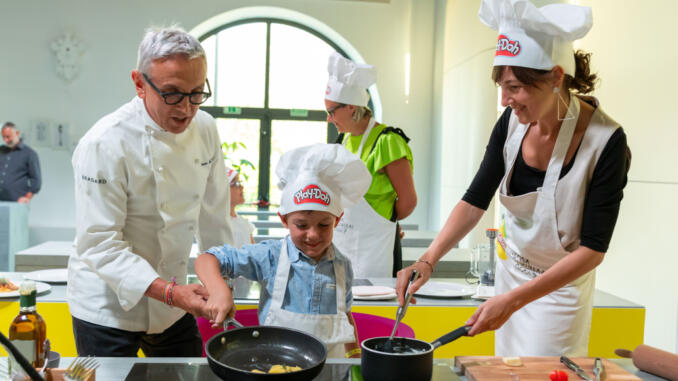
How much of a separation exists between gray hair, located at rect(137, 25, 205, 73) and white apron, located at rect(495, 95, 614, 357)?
35.8 inches

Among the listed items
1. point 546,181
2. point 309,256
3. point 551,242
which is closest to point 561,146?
point 546,181

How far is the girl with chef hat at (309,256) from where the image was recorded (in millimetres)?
1564

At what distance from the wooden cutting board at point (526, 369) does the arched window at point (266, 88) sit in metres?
6.79

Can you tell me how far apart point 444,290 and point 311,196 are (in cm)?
96

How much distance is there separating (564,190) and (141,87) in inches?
43.3

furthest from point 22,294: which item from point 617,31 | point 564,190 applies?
point 617,31

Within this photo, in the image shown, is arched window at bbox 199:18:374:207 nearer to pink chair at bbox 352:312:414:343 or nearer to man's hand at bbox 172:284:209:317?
pink chair at bbox 352:312:414:343

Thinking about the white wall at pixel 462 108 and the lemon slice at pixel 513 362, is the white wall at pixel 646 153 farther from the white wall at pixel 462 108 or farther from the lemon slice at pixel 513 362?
the lemon slice at pixel 513 362

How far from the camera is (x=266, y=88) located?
7.99 meters

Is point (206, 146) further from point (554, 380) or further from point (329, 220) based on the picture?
point (554, 380)

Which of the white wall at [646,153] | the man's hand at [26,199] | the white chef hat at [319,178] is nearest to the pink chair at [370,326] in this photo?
the white chef hat at [319,178]

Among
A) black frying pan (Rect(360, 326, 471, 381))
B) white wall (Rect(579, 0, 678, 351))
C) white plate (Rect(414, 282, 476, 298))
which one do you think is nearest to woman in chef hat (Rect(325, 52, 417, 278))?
white plate (Rect(414, 282, 476, 298))

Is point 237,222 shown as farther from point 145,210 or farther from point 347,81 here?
point 145,210

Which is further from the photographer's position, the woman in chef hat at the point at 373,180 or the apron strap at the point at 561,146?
the woman in chef hat at the point at 373,180
